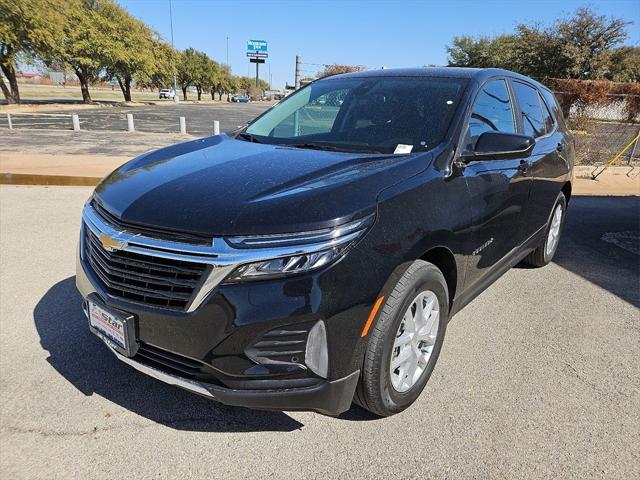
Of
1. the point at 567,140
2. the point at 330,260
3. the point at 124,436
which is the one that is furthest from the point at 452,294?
the point at 567,140

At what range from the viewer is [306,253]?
6.22ft

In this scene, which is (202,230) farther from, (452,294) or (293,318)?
(452,294)

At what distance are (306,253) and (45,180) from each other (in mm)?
8081

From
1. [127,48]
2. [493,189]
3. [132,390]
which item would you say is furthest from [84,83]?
[493,189]

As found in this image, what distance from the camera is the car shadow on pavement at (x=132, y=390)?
2475 mm

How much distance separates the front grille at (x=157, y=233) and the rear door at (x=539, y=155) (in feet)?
8.88

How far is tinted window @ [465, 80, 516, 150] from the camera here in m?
2.93

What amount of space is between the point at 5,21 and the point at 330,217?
3722 cm

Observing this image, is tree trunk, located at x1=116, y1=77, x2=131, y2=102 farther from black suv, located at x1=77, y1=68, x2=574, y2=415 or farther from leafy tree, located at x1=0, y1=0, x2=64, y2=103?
black suv, located at x1=77, y1=68, x2=574, y2=415

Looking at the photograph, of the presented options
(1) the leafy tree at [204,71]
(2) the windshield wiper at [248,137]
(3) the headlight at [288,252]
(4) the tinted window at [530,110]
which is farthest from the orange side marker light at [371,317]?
(1) the leafy tree at [204,71]

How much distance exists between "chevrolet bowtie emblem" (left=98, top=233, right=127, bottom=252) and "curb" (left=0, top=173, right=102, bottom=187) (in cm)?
685

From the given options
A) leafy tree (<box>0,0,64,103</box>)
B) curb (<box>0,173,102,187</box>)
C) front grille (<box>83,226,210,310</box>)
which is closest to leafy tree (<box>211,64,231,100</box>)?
leafy tree (<box>0,0,64,103</box>)

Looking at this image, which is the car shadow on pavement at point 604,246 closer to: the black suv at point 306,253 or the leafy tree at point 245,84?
the black suv at point 306,253

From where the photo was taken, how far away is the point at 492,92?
3.34 metres
